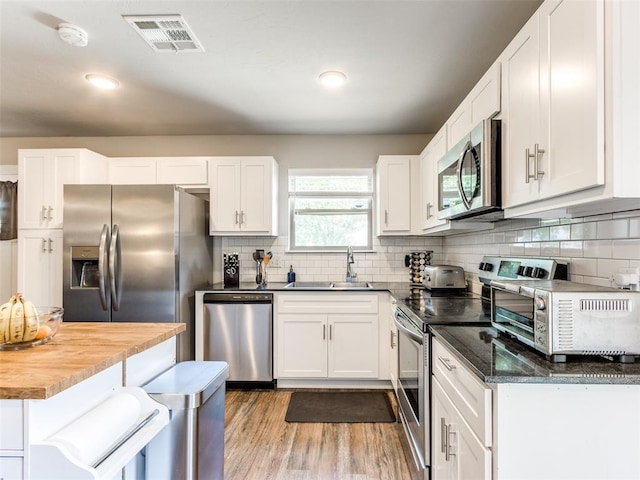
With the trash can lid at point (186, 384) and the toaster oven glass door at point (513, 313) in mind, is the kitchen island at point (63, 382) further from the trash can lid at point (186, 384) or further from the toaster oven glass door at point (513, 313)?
the toaster oven glass door at point (513, 313)

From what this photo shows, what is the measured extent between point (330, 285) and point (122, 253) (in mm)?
1859

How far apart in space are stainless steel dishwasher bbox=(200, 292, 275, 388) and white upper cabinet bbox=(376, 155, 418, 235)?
145cm

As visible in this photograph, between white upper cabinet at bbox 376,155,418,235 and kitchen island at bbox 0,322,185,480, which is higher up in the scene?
white upper cabinet at bbox 376,155,418,235

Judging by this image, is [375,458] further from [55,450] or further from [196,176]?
[196,176]

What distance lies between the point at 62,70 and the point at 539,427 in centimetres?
326

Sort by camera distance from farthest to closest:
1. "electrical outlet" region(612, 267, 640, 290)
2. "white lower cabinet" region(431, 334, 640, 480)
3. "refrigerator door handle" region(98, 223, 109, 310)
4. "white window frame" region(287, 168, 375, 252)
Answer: "white window frame" region(287, 168, 375, 252), "refrigerator door handle" region(98, 223, 109, 310), "electrical outlet" region(612, 267, 640, 290), "white lower cabinet" region(431, 334, 640, 480)

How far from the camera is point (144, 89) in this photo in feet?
8.64

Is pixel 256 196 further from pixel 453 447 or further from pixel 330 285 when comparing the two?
pixel 453 447

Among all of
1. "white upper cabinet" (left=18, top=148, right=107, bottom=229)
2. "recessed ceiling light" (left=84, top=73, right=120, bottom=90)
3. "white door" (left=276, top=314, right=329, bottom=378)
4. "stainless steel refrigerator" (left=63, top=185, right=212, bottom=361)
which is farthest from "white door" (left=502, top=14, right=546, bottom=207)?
"white upper cabinet" (left=18, top=148, right=107, bottom=229)

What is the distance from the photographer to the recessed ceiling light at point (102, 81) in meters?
2.43

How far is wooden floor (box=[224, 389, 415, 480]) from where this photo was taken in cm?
196

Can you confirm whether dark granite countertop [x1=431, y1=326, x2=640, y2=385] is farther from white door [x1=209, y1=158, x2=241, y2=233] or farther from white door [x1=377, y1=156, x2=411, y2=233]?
white door [x1=209, y1=158, x2=241, y2=233]

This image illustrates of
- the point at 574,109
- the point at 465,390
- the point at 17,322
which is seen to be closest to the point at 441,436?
the point at 465,390

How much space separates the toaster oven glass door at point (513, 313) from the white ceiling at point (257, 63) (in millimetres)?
1438
